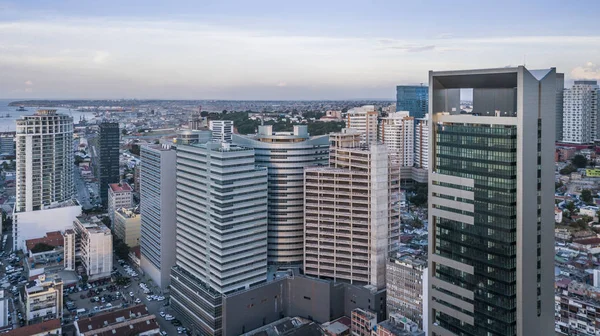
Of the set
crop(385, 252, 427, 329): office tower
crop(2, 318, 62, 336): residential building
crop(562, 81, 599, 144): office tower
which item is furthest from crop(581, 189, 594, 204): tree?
crop(2, 318, 62, 336): residential building

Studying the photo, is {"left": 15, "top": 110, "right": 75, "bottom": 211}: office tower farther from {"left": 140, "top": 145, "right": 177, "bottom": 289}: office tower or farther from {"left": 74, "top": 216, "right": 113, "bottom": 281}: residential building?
{"left": 140, "top": 145, "right": 177, "bottom": 289}: office tower

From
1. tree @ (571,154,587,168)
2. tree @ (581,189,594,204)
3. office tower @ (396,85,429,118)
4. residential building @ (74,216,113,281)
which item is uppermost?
office tower @ (396,85,429,118)

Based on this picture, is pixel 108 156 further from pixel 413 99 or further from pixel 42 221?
pixel 413 99

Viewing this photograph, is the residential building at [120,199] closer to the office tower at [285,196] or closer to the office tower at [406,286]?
the office tower at [285,196]

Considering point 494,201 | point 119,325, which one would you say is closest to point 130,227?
point 119,325

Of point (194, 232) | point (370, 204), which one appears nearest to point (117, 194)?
point (194, 232)

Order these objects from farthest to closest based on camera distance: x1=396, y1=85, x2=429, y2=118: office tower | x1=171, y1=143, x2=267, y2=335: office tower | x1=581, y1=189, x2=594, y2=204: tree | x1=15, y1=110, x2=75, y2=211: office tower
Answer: x1=396, y1=85, x2=429, y2=118: office tower
x1=581, y1=189, x2=594, y2=204: tree
x1=15, y1=110, x2=75, y2=211: office tower
x1=171, y1=143, x2=267, y2=335: office tower
